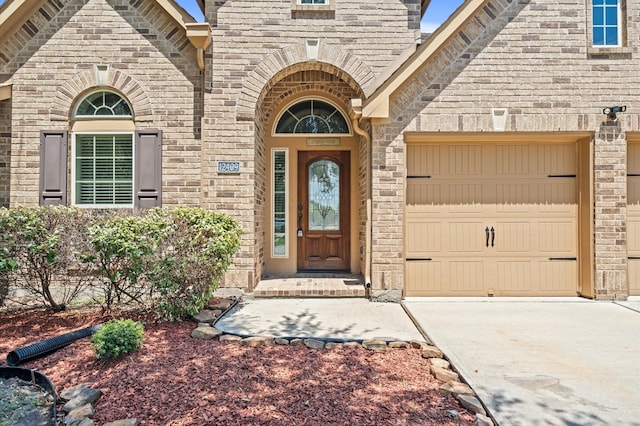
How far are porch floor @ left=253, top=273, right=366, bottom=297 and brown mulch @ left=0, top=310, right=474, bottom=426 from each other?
2102 mm

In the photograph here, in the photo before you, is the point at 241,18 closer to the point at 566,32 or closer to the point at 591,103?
the point at 566,32

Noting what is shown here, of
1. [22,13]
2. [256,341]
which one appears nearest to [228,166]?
[256,341]

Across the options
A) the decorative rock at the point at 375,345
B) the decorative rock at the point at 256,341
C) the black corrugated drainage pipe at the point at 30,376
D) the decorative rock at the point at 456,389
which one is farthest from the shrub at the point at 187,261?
the decorative rock at the point at 456,389

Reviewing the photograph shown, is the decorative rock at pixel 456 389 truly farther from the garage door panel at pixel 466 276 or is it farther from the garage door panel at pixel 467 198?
the garage door panel at pixel 467 198

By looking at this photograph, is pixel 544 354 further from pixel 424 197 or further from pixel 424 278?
pixel 424 197

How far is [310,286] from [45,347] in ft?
12.0

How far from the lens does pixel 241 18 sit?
6.41m

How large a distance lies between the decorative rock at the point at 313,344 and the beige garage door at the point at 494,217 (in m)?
2.77

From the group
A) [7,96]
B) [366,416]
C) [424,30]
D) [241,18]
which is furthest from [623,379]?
[7,96]

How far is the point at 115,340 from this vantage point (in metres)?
3.59

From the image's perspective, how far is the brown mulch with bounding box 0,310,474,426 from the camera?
2.74m

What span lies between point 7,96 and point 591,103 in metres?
9.53

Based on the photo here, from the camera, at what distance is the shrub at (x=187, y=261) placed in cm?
475

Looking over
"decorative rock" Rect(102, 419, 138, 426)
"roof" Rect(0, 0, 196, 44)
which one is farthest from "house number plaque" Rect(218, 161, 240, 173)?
"decorative rock" Rect(102, 419, 138, 426)
